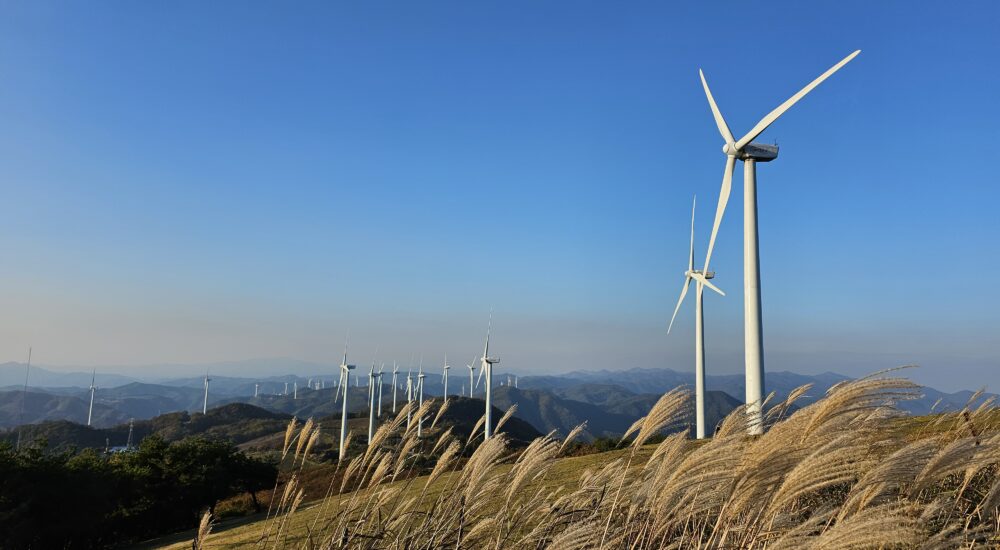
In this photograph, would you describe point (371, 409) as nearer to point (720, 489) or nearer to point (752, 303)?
point (752, 303)

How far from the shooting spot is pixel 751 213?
28828 mm

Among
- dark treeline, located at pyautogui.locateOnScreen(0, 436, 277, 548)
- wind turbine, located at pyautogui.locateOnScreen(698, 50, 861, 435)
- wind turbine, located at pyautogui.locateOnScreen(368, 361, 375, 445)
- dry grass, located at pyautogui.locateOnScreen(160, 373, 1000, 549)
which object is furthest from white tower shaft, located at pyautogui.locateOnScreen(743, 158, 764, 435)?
dark treeline, located at pyautogui.locateOnScreen(0, 436, 277, 548)

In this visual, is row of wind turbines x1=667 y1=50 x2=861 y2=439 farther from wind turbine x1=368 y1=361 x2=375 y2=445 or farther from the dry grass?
the dry grass

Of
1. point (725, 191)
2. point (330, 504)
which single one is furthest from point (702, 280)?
point (330, 504)

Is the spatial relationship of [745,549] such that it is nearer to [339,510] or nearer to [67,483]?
[339,510]

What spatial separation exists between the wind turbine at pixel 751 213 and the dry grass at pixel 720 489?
821 inches

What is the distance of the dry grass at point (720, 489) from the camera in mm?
3885

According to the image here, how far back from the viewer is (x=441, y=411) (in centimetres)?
593

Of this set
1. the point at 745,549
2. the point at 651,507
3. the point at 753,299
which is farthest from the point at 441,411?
the point at 753,299

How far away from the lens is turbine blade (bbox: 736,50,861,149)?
26.5 metres

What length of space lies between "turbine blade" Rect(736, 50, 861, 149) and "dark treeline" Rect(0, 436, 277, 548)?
117 feet

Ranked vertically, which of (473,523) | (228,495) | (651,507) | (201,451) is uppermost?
(651,507)

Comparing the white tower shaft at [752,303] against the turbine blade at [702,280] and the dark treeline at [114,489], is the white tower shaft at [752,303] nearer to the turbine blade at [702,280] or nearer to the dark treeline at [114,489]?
the turbine blade at [702,280]

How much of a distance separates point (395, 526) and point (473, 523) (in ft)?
2.34
